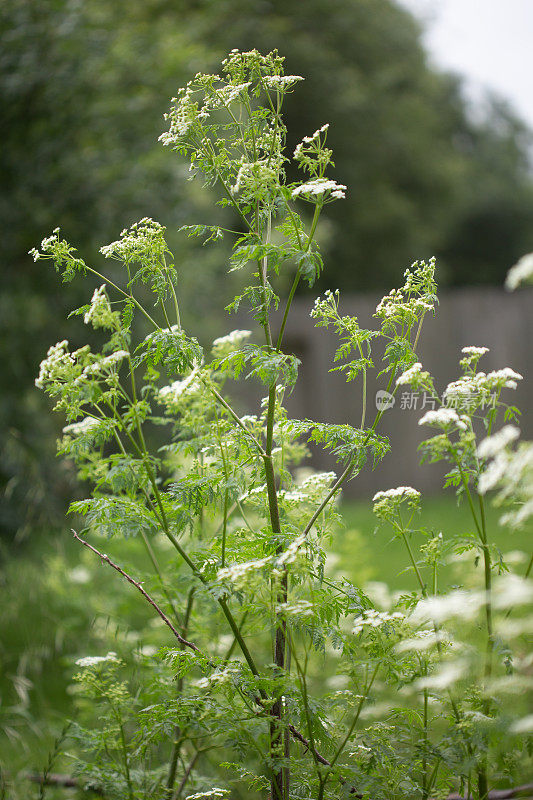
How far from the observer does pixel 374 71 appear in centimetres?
1241

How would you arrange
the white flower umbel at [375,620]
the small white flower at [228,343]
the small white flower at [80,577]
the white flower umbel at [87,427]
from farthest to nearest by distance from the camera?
the small white flower at [80,577]
the small white flower at [228,343]
the white flower umbel at [87,427]
the white flower umbel at [375,620]

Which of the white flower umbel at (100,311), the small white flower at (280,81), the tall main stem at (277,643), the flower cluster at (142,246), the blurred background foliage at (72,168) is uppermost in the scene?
the blurred background foliage at (72,168)

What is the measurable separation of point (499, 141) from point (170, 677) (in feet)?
54.1

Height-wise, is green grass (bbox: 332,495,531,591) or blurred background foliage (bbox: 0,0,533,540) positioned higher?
blurred background foliage (bbox: 0,0,533,540)

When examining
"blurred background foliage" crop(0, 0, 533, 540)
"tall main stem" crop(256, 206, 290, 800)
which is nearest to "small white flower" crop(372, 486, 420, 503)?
"tall main stem" crop(256, 206, 290, 800)

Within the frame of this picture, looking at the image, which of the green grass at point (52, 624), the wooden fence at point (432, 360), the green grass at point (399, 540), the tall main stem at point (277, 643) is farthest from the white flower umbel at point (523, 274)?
the wooden fence at point (432, 360)

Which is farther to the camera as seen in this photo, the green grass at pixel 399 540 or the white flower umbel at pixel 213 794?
the green grass at pixel 399 540

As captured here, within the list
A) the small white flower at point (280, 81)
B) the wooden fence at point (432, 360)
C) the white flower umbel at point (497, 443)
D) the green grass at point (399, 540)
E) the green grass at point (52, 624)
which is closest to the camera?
the white flower umbel at point (497, 443)

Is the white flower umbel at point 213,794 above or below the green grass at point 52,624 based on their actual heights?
below

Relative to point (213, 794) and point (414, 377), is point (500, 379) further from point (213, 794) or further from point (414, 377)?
point (213, 794)

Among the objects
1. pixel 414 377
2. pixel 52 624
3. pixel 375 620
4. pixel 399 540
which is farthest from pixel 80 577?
pixel 414 377

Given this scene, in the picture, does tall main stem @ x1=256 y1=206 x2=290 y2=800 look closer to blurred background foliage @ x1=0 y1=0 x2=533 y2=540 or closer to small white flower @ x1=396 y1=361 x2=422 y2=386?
small white flower @ x1=396 y1=361 x2=422 y2=386

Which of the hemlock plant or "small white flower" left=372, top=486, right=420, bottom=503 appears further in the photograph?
"small white flower" left=372, top=486, right=420, bottom=503

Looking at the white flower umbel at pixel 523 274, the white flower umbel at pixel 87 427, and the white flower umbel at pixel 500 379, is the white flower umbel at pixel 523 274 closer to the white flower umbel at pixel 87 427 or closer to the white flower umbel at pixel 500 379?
the white flower umbel at pixel 500 379
